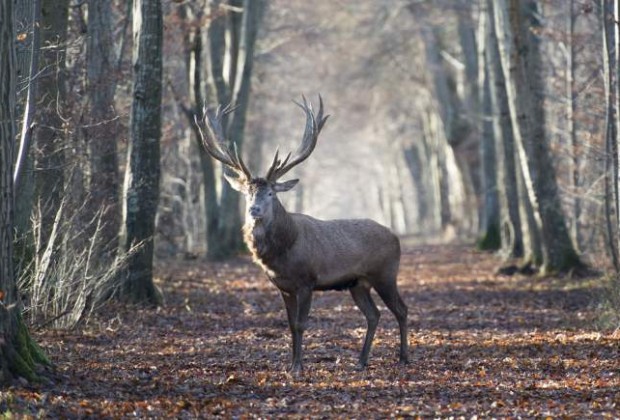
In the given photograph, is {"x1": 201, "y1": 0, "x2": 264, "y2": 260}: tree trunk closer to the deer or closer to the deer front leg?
the deer

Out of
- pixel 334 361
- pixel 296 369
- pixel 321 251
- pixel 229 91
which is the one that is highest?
pixel 229 91

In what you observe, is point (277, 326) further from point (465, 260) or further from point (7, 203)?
point (465, 260)

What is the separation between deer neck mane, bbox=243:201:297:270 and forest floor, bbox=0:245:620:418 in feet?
4.07

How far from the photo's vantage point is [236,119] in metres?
30.0

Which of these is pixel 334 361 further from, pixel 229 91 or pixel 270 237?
pixel 229 91

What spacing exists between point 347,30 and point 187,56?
508 inches

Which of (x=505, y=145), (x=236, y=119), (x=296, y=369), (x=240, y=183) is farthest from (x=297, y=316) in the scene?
(x=236, y=119)

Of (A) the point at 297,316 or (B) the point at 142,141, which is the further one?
(B) the point at 142,141

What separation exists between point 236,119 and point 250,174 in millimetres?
17822

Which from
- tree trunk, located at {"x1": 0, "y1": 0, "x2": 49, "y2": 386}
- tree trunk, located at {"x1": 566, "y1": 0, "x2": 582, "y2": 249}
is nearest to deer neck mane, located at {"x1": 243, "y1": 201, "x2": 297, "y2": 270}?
tree trunk, located at {"x1": 0, "y1": 0, "x2": 49, "y2": 386}

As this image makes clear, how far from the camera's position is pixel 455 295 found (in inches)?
837

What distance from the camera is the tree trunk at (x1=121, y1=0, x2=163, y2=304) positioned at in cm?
1694

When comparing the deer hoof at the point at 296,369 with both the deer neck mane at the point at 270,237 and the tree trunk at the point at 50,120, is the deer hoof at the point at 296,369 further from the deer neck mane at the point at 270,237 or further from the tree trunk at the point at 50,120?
the tree trunk at the point at 50,120

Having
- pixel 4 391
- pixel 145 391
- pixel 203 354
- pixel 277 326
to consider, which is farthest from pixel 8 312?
pixel 277 326
